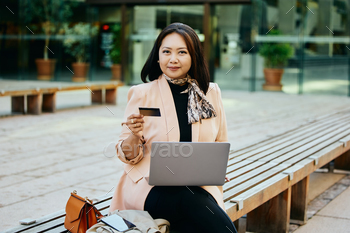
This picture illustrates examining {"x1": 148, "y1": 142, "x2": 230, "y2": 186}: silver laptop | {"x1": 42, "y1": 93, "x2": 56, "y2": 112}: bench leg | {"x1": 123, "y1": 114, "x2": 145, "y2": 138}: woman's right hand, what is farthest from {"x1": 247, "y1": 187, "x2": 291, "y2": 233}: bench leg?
{"x1": 42, "y1": 93, "x2": 56, "y2": 112}: bench leg

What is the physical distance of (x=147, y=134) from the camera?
8.13 feet

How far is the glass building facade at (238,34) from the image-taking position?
47.1 ft

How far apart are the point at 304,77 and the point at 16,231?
13.3m

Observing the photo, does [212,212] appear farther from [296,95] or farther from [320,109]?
[296,95]

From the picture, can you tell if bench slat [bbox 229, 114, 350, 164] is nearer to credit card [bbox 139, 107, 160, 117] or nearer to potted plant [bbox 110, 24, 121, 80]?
credit card [bbox 139, 107, 160, 117]

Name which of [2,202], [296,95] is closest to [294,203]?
[2,202]

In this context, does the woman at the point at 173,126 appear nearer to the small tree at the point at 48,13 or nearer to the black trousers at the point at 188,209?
the black trousers at the point at 188,209

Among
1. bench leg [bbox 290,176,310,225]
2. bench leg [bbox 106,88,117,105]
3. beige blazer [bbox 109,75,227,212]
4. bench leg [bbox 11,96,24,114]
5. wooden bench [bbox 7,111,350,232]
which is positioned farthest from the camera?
bench leg [bbox 106,88,117,105]

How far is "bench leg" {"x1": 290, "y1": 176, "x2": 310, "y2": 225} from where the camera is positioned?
3836mm

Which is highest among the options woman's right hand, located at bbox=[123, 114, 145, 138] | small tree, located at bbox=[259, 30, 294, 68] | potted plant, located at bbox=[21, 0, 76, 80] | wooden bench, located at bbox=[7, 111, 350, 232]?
potted plant, located at bbox=[21, 0, 76, 80]

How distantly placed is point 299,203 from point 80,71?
13.9m

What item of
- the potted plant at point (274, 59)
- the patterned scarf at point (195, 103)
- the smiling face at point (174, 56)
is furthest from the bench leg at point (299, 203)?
the potted plant at point (274, 59)

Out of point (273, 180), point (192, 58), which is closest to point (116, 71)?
point (273, 180)

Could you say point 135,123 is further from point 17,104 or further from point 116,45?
point 116,45
